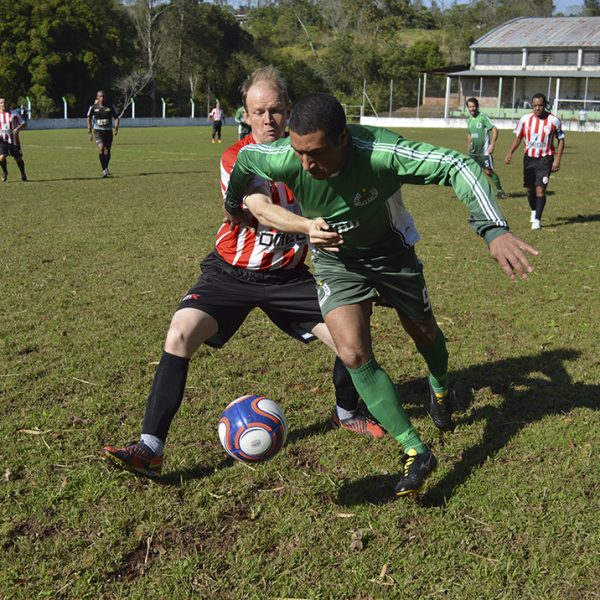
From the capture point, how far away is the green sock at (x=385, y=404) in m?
3.87

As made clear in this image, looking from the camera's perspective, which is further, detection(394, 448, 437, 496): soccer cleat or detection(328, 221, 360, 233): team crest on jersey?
detection(328, 221, 360, 233): team crest on jersey

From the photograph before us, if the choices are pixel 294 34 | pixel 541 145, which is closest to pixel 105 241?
pixel 541 145

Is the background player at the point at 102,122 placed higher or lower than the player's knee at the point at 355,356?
higher

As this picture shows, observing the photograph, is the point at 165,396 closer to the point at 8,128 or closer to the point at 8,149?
the point at 8,128

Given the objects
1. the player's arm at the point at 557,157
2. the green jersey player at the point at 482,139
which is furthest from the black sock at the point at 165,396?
the green jersey player at the point at 482,139

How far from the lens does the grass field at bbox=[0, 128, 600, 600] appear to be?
3.28 m

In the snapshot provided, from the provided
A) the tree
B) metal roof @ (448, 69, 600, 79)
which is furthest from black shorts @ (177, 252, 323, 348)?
the tree

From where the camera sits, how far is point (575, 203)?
15688mm

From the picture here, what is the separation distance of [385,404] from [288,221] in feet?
3.53

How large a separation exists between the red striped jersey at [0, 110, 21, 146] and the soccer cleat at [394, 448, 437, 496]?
16911 mm

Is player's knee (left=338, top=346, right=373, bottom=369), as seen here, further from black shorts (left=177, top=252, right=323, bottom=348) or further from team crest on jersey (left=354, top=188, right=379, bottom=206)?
team crest on jersey (left=354, top=188, right=379, bottom=206)

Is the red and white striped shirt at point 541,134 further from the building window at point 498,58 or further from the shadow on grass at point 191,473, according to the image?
the building window at point 498,58

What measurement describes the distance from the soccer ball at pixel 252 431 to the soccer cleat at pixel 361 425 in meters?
0.72

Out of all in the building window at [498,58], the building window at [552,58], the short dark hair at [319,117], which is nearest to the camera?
the short dark hair at [319,117]
